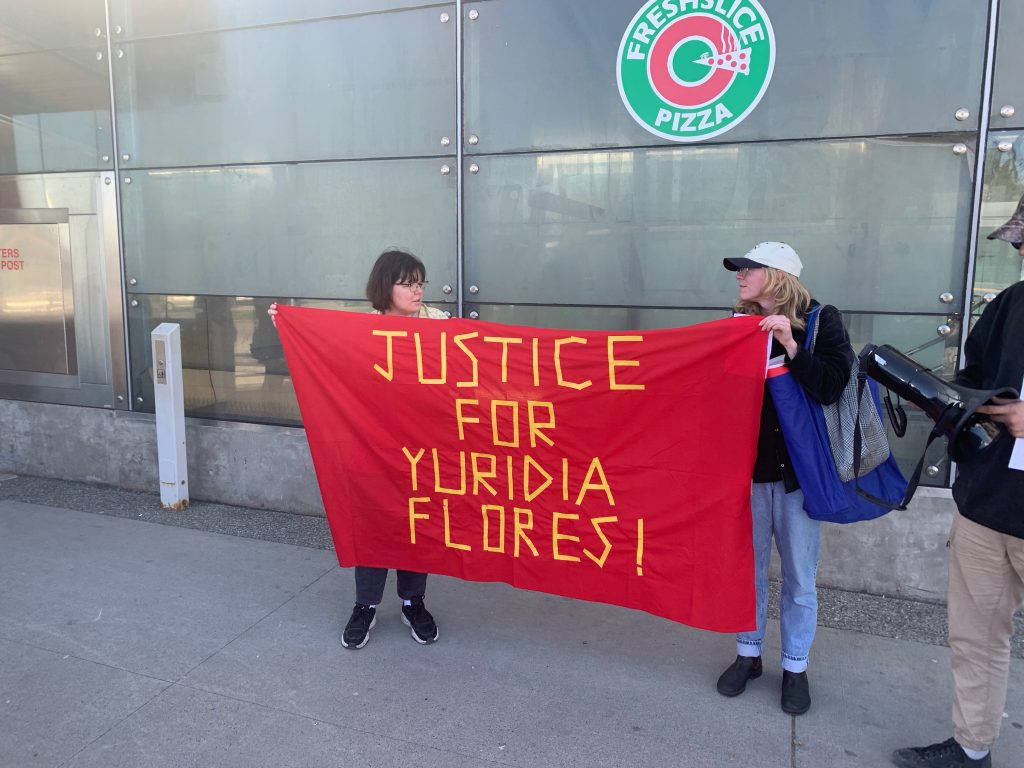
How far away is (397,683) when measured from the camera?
3.26 meters

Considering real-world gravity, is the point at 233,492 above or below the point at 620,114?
below

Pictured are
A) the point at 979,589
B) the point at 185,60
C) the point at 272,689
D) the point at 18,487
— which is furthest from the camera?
the point at 18,487

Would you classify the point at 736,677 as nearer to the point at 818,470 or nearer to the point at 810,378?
the point at 818,470

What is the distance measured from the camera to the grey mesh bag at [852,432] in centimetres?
279

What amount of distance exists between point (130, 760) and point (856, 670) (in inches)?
118

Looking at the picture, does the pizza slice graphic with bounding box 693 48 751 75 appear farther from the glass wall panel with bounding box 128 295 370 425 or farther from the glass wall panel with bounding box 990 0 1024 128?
the glass wall panel with bounding box 128 295 370 425

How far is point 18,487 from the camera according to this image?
19.9ft

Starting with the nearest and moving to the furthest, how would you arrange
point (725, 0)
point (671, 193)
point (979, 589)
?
point (979, 589), point (725, 0), point (671, 193)

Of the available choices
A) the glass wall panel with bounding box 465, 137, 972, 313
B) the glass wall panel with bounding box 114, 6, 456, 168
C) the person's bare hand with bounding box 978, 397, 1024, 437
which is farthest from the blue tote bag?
the glass wall panel with bounding box 114, 6, 456, 168

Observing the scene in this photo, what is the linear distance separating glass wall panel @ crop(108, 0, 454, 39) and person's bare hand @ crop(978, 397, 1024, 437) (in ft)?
13.3

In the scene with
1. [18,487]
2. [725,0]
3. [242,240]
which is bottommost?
[18,487]

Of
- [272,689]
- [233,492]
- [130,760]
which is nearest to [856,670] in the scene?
[272,689]

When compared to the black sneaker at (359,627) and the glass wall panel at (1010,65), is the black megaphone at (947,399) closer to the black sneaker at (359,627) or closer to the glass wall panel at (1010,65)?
the glass wall panel at (1010,65)

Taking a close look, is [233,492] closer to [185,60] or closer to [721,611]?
[185,60]
